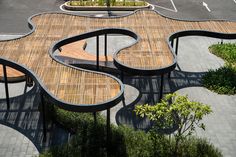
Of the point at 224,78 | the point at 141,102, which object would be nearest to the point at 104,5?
the point at 224,78

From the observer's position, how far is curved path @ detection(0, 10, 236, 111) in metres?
18.2

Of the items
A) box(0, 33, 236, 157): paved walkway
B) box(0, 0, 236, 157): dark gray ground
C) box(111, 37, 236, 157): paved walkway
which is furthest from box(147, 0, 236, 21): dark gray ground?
box(0, 33, 236, 157): paved walkway

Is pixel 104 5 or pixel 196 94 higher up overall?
pixel 196 94

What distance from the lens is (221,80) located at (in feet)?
84.2

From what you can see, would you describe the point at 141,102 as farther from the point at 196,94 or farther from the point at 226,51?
the point at 226,51

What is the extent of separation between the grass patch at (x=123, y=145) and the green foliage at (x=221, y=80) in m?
5.89

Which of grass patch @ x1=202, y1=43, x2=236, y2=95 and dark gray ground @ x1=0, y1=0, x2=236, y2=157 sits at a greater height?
grass patch @ x1=202, y1=43, x2=236, y2=95

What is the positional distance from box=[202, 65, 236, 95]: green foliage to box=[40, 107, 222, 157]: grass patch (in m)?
5.89

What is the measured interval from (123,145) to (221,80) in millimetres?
9499

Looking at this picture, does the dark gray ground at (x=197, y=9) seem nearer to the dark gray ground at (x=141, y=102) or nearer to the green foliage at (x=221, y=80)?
the dark gray ground at (x=141, y=102)

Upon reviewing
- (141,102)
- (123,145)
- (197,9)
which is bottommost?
(197,9)

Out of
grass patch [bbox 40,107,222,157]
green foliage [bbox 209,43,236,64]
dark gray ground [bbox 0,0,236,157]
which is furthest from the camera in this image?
green foliage [bbox 209,43,236,64]

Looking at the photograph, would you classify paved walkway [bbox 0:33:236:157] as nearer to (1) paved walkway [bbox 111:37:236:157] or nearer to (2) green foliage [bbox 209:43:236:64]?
(1) paved walkway [bbox 111:37:236:157]

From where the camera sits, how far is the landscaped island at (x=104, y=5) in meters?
38.1
